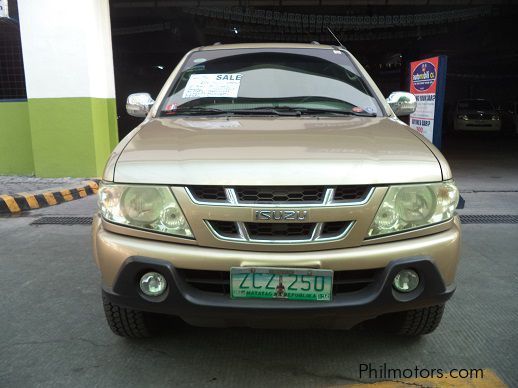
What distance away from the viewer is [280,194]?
1.98 meters

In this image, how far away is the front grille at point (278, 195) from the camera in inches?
77.4

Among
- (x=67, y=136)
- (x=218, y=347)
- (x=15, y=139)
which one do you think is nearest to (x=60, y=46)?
(x=67, y=136)

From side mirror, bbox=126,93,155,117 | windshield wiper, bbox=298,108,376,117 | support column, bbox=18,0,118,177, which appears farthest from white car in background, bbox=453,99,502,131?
side mirror, bbox=126,93,155,117

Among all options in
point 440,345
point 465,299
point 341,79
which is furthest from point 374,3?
point 440,345

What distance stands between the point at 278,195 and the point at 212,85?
4.60 feet

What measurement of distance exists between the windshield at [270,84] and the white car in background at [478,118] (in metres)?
15.1

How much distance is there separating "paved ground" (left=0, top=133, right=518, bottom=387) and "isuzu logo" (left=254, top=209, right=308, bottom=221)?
86 centimetres

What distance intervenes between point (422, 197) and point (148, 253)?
1253 millimetres

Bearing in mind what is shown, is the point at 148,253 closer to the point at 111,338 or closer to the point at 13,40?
the point at 111,338

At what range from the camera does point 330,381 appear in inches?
88.7

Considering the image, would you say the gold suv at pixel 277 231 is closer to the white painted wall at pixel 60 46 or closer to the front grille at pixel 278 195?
the front grille at pixel 278 195

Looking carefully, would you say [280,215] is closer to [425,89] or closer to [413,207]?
[413,207]
